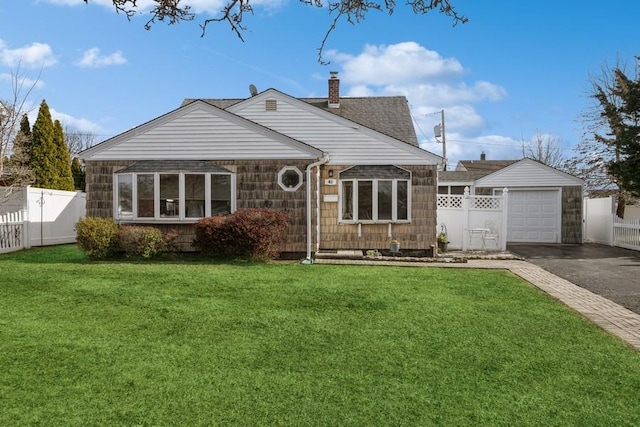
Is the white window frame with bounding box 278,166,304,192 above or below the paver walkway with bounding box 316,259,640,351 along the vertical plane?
above

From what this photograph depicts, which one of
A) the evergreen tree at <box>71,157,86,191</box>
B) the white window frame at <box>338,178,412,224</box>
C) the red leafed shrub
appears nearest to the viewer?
the red leafed shrub

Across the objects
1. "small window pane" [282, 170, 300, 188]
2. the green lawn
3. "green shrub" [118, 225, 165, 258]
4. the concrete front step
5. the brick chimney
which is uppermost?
the brick chimney

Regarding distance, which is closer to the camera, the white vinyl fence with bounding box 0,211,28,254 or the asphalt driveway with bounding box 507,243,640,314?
the asphalt driveway with bounding box 507,243,640,314

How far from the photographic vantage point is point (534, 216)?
19.5 m

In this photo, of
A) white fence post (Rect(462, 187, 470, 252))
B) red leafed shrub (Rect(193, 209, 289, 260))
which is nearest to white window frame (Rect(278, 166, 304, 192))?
red leafed shrub (Rect(193, 209, 289, 260))

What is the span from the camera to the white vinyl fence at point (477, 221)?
1518 centimetres

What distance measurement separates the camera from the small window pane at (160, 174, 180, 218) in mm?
13086

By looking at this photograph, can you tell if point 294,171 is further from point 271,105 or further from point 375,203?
point 271,105

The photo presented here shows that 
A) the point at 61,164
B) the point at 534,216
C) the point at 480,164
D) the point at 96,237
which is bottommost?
the point at 96,237

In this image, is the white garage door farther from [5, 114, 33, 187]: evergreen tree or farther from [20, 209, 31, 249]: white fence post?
[5, 114, 33, 187]: evergreen tree

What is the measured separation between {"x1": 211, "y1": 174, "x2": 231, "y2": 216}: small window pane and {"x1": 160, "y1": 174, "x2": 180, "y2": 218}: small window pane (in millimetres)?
992

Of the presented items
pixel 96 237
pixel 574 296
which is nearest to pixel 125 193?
pixel 96 237

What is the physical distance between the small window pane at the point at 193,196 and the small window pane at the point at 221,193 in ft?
1.07

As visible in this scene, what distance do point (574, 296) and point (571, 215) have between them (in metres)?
12.4
